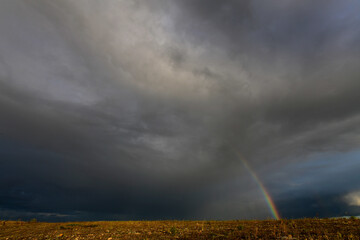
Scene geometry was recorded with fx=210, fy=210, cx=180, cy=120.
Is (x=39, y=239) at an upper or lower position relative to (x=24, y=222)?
lower

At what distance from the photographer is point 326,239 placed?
14586 millimetres

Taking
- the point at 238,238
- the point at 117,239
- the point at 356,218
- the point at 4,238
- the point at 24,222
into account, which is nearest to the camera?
the point at 238,238

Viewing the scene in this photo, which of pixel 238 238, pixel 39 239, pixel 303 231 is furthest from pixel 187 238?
pixel 39 239

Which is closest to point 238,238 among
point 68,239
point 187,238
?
point 187,238

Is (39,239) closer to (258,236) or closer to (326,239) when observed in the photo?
(258,236)

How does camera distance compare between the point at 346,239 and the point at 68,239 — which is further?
the point at 68,239

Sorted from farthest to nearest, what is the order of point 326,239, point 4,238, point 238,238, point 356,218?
1. point 356,218
2. point 4,238
3. point 238,238
4. point 326,239

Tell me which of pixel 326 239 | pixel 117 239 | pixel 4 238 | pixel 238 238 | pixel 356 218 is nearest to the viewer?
pixel 326 239

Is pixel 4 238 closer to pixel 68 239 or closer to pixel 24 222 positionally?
pixel 68 239

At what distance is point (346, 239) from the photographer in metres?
14.7

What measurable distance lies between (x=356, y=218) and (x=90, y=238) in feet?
97.8

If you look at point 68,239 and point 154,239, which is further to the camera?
point 68,239

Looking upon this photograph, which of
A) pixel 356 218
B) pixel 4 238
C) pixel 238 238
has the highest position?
pixel 356 218

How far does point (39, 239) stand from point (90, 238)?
16.5 ft
